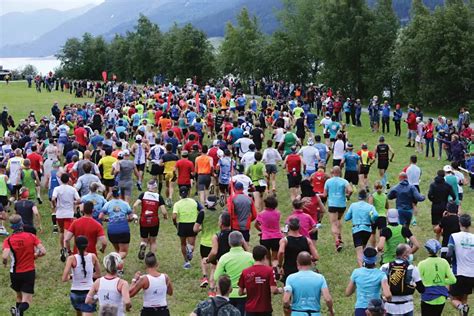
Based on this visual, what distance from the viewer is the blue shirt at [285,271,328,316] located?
26.0ft

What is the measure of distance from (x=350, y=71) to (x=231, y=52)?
663 inches

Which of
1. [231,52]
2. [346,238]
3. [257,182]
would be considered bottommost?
[346,238]

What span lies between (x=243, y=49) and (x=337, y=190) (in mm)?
49181

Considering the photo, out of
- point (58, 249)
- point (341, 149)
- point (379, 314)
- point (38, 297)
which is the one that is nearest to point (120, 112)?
point (341, 149)

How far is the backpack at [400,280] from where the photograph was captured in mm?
8508

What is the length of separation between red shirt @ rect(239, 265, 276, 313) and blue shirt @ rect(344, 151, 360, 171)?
942 cm

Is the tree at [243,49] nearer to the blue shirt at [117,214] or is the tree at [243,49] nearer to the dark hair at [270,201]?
the blue shirt at [117,214]

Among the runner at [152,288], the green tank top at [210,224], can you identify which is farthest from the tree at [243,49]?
the runner at [152,288]

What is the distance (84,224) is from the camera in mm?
10680

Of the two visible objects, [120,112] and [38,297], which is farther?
[120,112]

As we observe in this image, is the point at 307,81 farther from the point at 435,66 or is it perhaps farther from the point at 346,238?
the point at 346,238

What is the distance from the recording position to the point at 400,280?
27.9 feet

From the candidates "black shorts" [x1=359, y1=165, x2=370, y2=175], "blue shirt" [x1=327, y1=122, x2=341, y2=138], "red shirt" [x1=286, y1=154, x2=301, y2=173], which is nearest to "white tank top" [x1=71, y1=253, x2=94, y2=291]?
"red shirt" [x1=286, y1=154, x2=301, y2=173]

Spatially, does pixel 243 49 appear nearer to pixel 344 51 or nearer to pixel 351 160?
pixel 344 51
